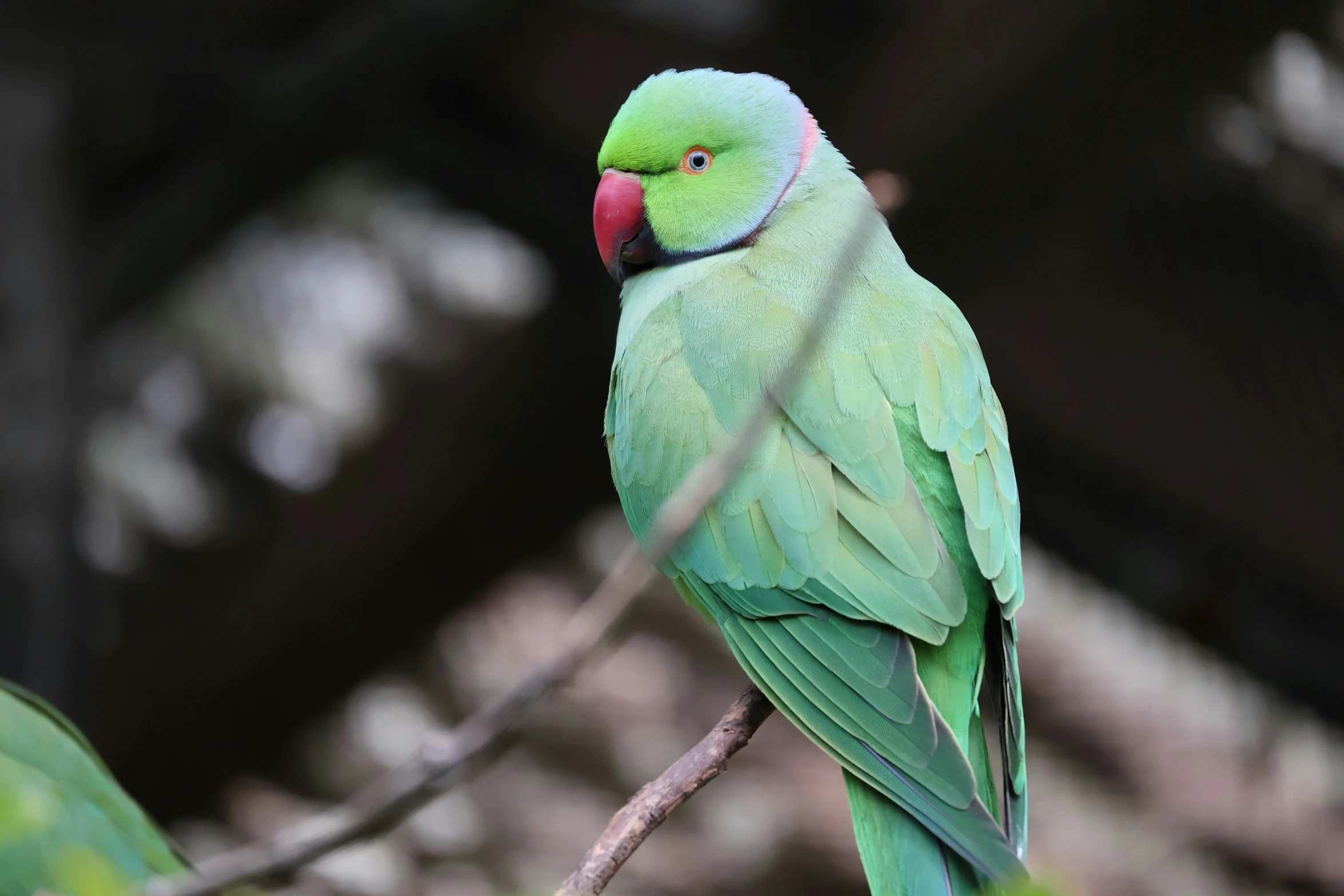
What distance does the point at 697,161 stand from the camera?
1688 mm

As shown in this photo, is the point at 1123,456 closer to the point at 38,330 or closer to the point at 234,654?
the point at 234,654

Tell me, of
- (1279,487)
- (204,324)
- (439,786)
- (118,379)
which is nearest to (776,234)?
(439,786)

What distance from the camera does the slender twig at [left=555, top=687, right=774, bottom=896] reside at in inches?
46.9

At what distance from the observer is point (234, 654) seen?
161 inches

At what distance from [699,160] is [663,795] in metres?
0.87

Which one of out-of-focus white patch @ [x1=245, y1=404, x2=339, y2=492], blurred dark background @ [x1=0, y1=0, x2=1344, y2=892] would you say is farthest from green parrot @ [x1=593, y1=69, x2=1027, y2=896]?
out-of-focus white patch @ [x1=245, y1=404, x2=339, y2=492]

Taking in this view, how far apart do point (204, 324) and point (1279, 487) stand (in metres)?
3.43

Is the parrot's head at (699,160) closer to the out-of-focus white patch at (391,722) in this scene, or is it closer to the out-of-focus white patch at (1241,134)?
the out-of-focus white patch at (1241,134)

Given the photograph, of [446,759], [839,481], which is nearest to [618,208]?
[839,481]

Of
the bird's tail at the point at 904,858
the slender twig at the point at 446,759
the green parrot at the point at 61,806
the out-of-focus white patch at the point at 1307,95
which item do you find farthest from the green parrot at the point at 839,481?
the out-of-focus white patch at the point at 1307,95

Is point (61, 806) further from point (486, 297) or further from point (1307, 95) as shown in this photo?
point (1307, 95)

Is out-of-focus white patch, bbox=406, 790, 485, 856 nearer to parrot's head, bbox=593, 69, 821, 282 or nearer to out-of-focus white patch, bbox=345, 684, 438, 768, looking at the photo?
out-of-focus white patch, bbox=345, 684, 438, 768

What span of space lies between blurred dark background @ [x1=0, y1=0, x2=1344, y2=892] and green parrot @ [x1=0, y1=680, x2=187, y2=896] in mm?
1515

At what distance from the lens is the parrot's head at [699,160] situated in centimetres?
167
